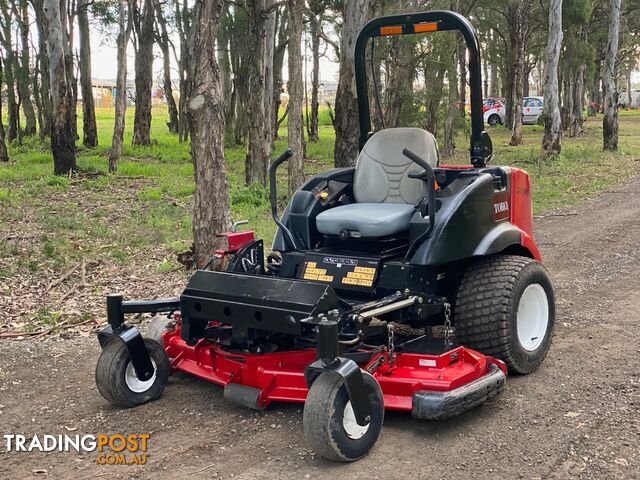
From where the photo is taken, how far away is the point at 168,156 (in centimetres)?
2188

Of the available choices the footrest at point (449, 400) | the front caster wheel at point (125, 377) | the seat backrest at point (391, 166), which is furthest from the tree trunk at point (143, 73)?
the footrest at point (449, 400)

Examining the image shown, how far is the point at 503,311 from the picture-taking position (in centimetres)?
509

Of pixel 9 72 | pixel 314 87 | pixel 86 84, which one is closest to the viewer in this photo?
pixel 86 84

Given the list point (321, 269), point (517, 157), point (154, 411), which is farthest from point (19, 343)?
point (517, 157)

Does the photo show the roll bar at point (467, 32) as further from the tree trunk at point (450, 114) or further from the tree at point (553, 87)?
the tree trunk at point (450, 114)

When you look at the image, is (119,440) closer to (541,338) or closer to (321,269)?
(321,269)

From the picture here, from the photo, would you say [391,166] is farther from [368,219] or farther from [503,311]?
[503,311]

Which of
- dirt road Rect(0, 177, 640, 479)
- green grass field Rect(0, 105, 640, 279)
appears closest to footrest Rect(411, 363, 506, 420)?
dirt road Rect(0, 177, 640, 479)

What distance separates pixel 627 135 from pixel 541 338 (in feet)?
92.0

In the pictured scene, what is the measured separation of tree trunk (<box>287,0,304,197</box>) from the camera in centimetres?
1291

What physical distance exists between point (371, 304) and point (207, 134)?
382 cm

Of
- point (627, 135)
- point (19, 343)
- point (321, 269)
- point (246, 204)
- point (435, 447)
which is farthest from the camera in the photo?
point (627, 135)

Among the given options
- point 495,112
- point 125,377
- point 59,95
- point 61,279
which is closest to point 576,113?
point 495,112

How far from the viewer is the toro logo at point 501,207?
5.46 metres
